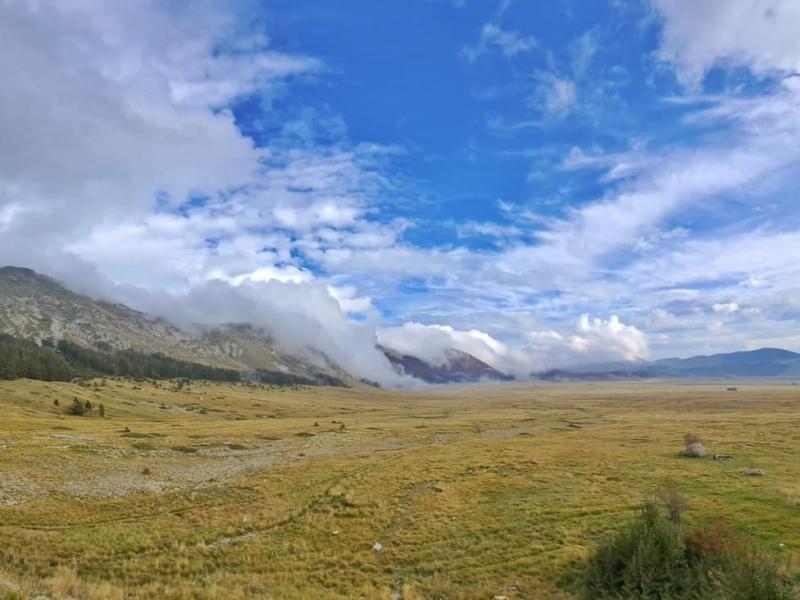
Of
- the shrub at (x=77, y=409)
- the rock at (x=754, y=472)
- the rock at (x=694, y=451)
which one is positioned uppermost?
the rock at (x=754, y=472)

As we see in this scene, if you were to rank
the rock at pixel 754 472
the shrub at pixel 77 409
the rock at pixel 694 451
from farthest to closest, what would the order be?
the shrub at pixel 77 409 < the rock at pixel 694 451 < the rock at pixel 754 472

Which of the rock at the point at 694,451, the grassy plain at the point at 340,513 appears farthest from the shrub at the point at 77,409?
the rock at the point at 694,451

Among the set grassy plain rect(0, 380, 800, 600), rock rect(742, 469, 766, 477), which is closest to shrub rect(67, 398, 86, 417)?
grassy plain rect(0, 380, 800, 600)

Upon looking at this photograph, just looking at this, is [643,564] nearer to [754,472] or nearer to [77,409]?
[754,472]

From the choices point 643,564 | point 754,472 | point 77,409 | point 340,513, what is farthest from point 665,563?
point 77,409

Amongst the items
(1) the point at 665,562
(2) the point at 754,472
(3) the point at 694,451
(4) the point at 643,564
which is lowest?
(3) the point at 694,451

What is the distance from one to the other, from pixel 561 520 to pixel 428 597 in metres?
12.6

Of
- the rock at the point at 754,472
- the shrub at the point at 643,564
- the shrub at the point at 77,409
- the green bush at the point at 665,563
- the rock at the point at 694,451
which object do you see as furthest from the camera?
the shrub at the point at 77,409

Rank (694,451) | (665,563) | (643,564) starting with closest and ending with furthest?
(665,563) < (643,564) < (694,451)

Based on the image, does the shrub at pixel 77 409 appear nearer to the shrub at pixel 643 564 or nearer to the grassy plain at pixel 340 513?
the grassy plain at pixel 340 513

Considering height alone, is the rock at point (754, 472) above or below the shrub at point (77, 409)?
above

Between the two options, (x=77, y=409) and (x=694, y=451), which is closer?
(x=694, y=451)

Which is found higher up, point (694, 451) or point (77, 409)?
point (694, 451)

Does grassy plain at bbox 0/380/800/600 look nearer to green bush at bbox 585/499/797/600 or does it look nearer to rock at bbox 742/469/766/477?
rock at bbox 742/469/766/477
